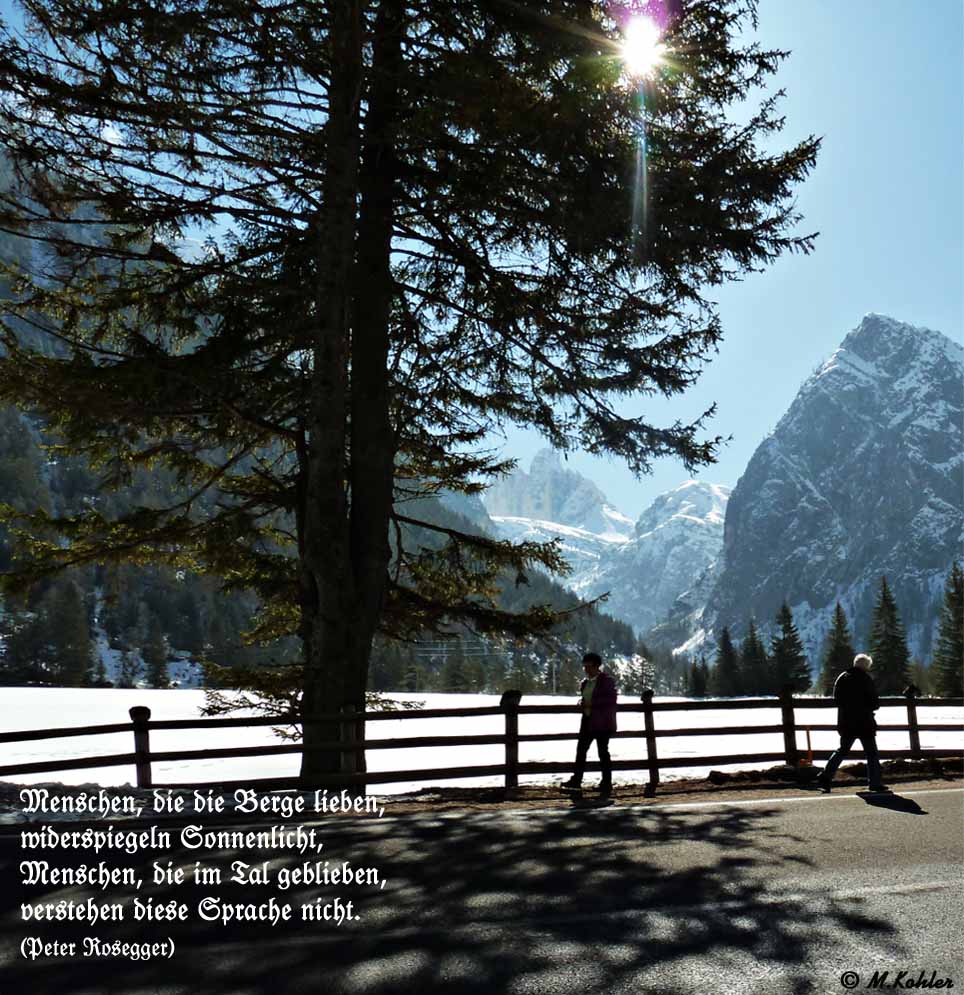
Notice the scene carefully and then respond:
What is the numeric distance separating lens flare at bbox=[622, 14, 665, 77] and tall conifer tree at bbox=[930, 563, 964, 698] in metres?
72.6

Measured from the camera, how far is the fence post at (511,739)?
1170 cm

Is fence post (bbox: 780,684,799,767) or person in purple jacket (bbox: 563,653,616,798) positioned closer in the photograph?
Answer: person in purple jacket (bbox: 563,653,616,798)

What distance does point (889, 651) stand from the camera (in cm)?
6975

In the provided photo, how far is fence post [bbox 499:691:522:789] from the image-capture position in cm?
1170

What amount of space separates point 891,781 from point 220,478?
1106cm

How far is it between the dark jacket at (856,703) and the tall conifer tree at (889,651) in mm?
62763

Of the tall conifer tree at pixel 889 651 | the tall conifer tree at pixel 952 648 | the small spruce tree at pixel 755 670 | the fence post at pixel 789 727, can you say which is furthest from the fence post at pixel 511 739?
the small spruce tree at pixel 755 670

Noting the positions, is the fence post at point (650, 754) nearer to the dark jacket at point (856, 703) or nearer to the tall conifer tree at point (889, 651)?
the dark jacket at point (856, 703)

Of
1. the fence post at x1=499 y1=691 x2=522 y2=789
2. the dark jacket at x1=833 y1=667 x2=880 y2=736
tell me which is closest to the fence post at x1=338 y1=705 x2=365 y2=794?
the fence post at x1=499 y1=691 x2=522 y2=789

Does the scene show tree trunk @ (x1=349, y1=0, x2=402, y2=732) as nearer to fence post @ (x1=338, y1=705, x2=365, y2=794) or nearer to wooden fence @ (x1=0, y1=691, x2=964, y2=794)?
fence post @ (x1=338, y1=705, x2=365, y2=794)

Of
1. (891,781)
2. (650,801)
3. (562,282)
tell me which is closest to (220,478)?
(562,282)

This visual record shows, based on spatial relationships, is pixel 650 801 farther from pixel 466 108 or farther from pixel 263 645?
pixel 466 108

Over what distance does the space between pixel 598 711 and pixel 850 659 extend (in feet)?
240

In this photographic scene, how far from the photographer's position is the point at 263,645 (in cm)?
1427
